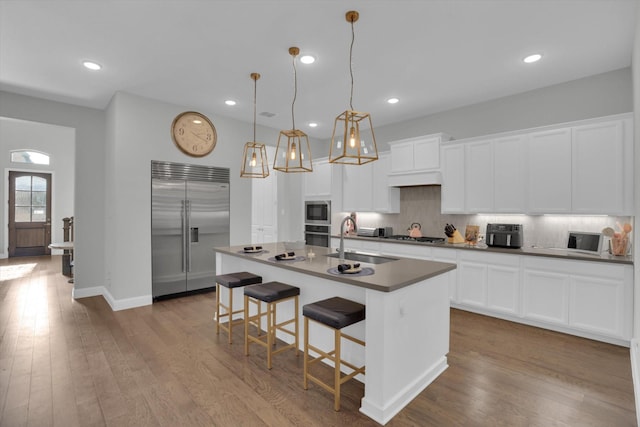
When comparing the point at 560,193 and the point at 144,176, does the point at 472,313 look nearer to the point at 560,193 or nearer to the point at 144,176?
the point at 560,193

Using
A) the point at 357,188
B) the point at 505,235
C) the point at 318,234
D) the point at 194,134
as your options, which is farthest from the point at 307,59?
the point at 318,234

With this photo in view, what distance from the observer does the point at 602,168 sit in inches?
132

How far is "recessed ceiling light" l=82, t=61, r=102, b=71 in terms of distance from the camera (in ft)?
11.3

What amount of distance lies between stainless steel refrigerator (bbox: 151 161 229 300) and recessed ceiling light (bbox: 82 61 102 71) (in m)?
1.39

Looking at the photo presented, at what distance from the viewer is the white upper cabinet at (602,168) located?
3219 millimetres

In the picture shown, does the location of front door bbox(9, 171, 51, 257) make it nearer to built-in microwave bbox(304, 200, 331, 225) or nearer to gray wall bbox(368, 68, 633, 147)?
built-in microwave bbox(304, 200, 331, 225)

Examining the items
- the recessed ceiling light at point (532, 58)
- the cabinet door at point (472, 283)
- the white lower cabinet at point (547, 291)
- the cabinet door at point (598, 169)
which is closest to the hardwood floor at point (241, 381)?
the white lower cabinet at point (547, 291)

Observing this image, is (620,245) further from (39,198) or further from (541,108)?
(39,198)

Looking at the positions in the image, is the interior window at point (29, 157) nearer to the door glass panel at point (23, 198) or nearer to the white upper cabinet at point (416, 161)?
the door glass panel at point (23, 198)

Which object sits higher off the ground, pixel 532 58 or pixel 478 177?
pixel 532 58

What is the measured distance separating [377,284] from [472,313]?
279cm

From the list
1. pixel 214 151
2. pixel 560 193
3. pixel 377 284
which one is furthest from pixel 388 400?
pixel 214 151

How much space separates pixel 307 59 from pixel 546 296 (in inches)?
143

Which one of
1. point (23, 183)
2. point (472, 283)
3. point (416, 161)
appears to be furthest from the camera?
point (23, 183)
